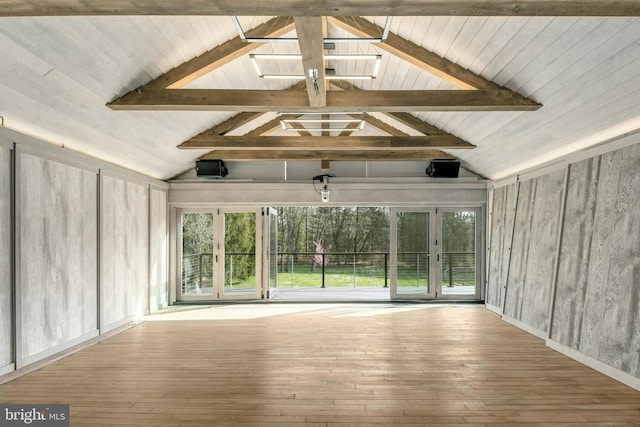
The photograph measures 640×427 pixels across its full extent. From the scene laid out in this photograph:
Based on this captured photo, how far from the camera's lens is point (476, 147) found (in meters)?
6.45

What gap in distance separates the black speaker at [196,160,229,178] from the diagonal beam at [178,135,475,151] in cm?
130

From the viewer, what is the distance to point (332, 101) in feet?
14.9

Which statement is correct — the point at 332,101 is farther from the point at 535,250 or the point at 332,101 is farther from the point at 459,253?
the point at 459,253

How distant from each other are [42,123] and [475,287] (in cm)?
757

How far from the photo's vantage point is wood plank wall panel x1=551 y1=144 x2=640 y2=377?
381 cm

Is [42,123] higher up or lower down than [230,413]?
higher up

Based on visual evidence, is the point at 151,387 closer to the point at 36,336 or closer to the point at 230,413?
the point at 230,413

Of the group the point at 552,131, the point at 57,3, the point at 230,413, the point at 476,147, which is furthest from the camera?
the point at 476,147

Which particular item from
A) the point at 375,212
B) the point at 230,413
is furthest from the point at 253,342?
the point at 375,212

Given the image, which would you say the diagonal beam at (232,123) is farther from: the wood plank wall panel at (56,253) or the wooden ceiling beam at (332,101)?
the wooden ceiling beam at (332,101)

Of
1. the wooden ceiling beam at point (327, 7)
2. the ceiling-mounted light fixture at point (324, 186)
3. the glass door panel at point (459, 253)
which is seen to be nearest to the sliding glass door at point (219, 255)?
the ceiling-mounted light fixture at point (324, 186)

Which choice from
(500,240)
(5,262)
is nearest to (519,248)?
(500,240)

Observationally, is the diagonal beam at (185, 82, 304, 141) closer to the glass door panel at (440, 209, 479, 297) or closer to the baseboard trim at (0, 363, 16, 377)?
the baseboard trim at (0, 363, 16, 377)

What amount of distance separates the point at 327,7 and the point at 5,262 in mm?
3875
